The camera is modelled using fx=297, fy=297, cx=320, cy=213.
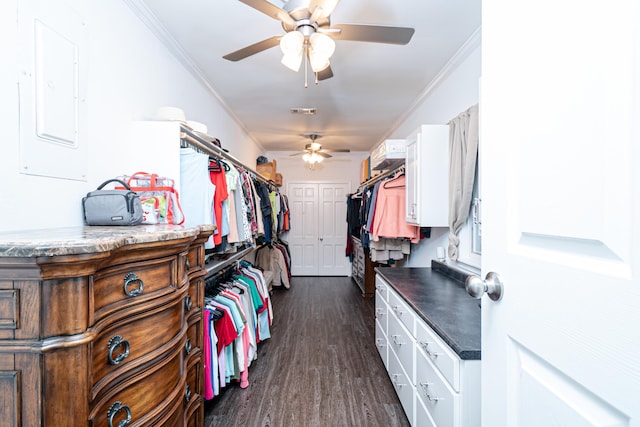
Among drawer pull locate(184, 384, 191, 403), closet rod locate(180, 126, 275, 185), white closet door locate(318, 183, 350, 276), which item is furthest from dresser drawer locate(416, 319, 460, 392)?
white closet door locate(318, 183, 350, 276)

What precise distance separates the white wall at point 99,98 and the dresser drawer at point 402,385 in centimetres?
202

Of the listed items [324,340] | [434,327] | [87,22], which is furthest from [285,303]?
[87,22]

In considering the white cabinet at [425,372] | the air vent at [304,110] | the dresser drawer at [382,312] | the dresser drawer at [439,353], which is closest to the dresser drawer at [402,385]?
the white cabinet at [425,372]

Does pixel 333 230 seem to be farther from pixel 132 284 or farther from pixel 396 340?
pixel 132 284

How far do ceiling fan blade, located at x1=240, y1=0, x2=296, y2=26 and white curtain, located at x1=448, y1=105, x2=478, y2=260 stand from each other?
1360mm

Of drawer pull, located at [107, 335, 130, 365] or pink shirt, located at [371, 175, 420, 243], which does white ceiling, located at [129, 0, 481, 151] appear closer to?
pink shirt, located at [371, 175, 420, 243]

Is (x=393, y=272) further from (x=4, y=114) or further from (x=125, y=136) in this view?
(x=4, y=114)

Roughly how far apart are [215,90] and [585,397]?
137 inches

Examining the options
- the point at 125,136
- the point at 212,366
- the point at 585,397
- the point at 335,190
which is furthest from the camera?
the point at 335,190

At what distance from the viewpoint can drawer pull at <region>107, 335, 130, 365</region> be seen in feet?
2.76

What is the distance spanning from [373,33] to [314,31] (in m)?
0.33

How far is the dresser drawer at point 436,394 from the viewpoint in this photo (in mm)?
1220

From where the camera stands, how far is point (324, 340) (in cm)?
306

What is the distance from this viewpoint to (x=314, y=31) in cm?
159
